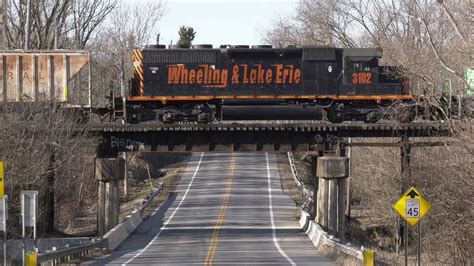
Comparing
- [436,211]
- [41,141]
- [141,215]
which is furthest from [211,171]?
[436,211]

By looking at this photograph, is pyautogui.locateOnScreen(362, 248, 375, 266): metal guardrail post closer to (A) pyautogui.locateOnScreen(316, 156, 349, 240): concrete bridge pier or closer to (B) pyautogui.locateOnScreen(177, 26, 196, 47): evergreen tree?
(A) pyautogui.locateOnScreen(316, 156, 349, 240): concrete bridge pier

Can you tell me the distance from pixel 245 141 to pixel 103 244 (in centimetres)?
1075

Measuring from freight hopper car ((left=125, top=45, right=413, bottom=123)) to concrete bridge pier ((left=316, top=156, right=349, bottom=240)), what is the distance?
283 cm

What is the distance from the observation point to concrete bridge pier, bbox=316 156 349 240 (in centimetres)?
4462

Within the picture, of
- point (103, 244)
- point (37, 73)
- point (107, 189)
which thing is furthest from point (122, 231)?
point (37, 73)

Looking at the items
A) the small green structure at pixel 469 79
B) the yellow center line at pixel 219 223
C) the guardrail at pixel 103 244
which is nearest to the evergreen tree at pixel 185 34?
the yellow center line at pixel 219 223

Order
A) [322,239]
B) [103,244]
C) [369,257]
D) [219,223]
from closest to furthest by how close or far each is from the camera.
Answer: [369,257] → [103,244] → [322,239] → [219,223]

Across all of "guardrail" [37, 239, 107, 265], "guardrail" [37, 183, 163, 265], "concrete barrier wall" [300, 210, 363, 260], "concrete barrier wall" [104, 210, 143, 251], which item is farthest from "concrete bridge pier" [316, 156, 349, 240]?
"guardrail" [37, 239, 107, 265]

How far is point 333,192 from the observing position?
148 feet

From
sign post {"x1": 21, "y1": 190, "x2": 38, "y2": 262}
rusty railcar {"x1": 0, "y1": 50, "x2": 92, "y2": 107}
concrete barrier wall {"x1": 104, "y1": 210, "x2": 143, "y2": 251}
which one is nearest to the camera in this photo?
sign post {"x1": 21, "y1": 190, "x2": 38, "y2": 262}

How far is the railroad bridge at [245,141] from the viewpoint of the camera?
43906 millimetres

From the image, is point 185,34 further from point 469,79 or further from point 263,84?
point 469,79

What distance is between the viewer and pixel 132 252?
3869cm

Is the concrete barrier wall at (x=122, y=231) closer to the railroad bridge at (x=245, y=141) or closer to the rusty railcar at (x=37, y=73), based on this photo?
the railroad bridge at (x=245, y=141)
